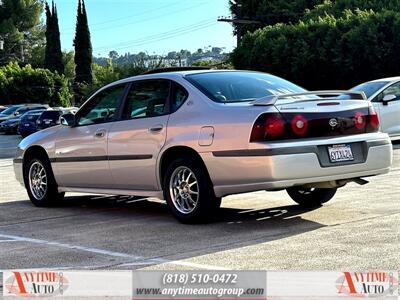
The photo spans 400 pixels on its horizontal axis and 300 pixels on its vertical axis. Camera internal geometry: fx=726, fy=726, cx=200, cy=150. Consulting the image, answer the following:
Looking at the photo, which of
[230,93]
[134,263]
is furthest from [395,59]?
[134,263]

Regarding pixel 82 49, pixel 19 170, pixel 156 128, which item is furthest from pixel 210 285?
pixel 82 49

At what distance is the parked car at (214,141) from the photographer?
273 inches

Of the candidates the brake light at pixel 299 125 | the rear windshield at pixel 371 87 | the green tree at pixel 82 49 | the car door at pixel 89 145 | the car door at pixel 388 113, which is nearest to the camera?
the brake light at pixel 299 125

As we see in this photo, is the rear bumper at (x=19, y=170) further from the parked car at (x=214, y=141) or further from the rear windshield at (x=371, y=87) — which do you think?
the rear windshield at (x=371, y=87)

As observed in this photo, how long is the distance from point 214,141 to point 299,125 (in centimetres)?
86

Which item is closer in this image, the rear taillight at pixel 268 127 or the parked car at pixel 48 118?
the rear taillight at pixel 268 127

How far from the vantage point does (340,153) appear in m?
7.13

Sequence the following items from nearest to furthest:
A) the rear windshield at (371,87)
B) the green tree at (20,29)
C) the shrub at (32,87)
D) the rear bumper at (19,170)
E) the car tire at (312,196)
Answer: the car tire at (312,196) < the rear bumper at (19,170) < the rear windshield at (371,87) < the shrub at (32,87) < the green tree at (20,29)

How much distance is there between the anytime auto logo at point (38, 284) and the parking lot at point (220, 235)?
1.69m

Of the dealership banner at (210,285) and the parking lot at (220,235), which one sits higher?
the dealership banner at (210,285)

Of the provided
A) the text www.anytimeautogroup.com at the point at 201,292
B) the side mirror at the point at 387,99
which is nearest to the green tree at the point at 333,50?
the side mirror at the point at 387,99

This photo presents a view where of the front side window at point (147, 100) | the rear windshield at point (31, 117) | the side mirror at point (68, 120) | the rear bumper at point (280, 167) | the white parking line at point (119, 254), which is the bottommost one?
the white parking line at point (119, 254)

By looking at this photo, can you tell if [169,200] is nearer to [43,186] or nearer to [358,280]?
[43,186]

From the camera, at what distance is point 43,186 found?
9.59 meters
